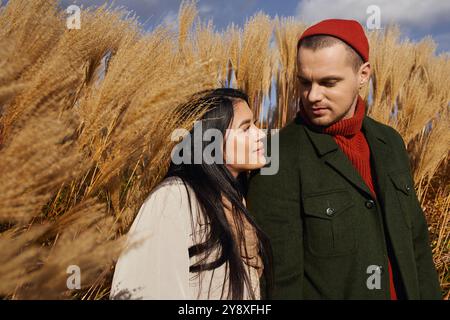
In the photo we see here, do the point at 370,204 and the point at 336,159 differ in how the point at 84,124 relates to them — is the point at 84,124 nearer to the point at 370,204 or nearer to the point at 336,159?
the point at 336,159

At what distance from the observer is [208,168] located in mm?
1410

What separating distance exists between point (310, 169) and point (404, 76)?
5.90ft

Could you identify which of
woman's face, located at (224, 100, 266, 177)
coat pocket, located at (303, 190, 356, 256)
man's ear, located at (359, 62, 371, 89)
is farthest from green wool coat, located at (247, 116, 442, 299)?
man's ear, located at (359, 62, 371, 89)

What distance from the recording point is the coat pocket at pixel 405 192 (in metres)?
1.62

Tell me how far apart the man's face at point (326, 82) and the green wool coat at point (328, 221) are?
3.8 inches

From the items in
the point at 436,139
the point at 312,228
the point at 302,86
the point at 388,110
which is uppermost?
the point at 388,110

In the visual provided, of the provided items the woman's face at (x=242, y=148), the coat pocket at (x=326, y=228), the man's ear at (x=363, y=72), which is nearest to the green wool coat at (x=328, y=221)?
the coat pocket at (x=326, y=228)

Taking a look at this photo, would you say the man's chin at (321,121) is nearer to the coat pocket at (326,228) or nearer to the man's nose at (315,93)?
the man's nose at (315,93)

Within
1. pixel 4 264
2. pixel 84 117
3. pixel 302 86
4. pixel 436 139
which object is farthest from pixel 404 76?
pixel 4 264

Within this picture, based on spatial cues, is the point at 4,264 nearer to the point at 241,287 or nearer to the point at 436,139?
the point at 241,287

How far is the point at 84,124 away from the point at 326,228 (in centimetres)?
77

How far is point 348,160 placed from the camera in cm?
158

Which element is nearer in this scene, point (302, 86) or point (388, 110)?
point (302, 86)
